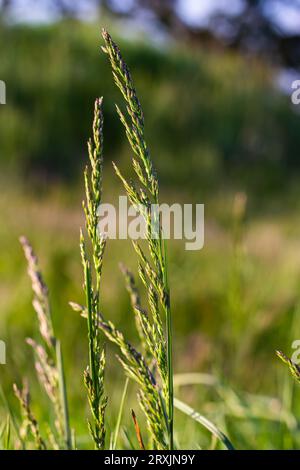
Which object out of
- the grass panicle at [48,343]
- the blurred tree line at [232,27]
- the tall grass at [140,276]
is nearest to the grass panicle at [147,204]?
the tall grass at [140,276]

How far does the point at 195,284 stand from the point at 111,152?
2.94 metres

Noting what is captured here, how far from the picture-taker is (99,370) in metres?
0.52

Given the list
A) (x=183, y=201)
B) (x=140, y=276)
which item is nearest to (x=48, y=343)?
(x=140, y=276)

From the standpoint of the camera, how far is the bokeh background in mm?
1483

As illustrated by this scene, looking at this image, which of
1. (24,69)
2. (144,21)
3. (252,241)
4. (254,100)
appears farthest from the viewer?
(144,21)

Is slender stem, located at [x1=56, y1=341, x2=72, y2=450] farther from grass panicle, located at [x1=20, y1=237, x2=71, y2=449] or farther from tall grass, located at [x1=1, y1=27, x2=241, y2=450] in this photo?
tall grass, located at [x1=1, y1=27, x2=241, y2=450]

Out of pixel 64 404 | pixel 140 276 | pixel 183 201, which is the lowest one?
pixel 64 404

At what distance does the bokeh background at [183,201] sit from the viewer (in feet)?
4.87

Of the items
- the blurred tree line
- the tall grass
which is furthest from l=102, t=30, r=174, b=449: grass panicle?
the blurred tree line

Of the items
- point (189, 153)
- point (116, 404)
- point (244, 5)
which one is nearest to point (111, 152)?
point (189, 153)

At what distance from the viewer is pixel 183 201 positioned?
5.34 meters

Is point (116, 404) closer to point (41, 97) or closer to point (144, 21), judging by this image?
point (41, 97)

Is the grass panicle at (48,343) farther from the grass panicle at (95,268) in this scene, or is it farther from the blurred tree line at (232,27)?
the blurred tree line at (232,27)

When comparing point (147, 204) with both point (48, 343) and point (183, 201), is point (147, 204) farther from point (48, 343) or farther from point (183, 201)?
point (183, 201)
